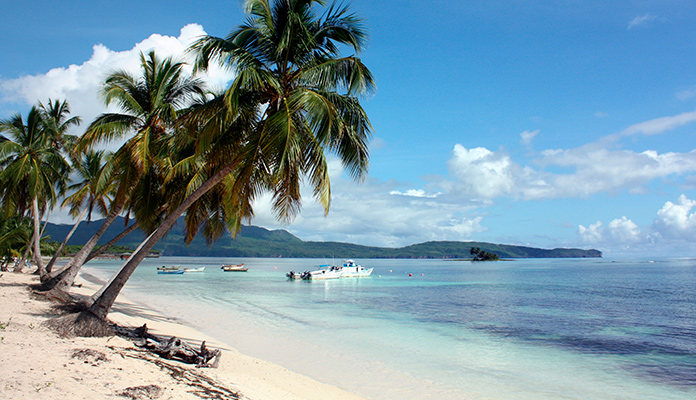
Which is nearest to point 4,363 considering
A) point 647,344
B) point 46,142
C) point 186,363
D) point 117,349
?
point 117,349

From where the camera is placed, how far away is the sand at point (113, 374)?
4.72m

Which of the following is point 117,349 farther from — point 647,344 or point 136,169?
point 647,344

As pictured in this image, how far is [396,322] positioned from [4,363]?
15.0 metres

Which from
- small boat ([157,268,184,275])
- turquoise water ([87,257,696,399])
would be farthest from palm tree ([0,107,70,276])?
small boat ([157,268,184,275])

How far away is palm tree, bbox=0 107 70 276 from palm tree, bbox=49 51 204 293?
408 cm

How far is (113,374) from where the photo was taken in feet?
18.0

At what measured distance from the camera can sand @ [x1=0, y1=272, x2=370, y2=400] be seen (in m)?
4.72

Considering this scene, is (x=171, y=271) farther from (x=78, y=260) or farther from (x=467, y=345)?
(x=467, y=345)

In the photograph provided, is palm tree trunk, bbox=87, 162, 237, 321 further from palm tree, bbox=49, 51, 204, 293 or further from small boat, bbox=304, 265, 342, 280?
small boat, bbox=304, 265, 342, 280

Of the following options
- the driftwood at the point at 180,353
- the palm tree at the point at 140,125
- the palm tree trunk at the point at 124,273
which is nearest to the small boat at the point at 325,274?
the palm tree at the point at 140,125

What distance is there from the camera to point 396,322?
18094 mm

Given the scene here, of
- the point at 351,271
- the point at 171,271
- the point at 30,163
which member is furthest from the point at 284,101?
the point at 171,271

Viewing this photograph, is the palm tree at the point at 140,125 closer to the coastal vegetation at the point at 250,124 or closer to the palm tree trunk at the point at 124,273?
the coastal vegetation at the point at 250,124

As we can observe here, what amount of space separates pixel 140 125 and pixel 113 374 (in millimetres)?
9886
